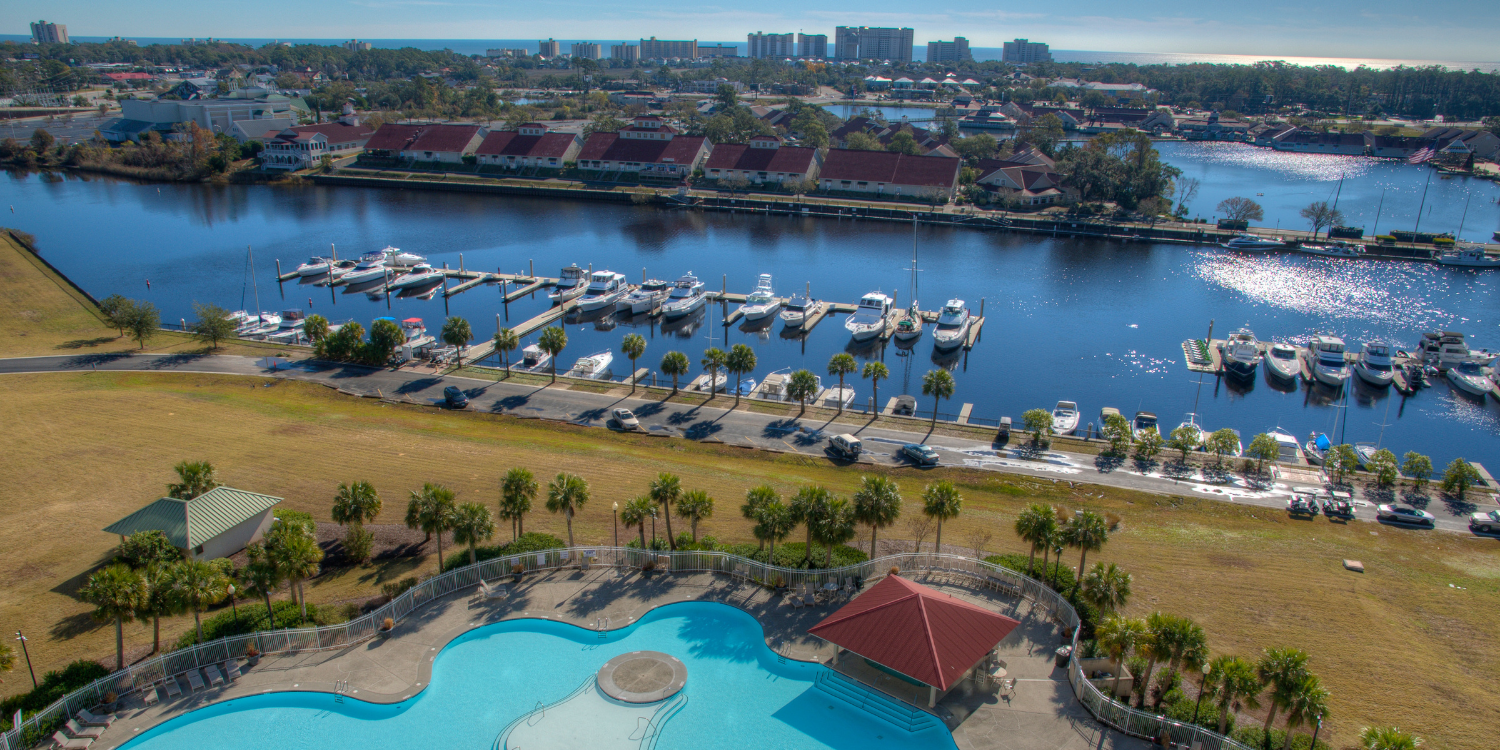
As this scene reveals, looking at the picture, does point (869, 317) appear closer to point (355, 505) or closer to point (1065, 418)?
point (1065, 418)

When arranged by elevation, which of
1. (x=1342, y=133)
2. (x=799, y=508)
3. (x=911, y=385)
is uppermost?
(x=1342, y=133)

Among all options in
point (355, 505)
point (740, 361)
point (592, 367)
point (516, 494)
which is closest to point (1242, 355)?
point (740, 361)

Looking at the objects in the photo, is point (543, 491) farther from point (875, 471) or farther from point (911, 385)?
point (911, 385)

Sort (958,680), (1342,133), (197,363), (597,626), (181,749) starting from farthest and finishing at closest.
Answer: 1. (1342,133)
2. (197,363)
3. (597,626)
4. (958,680)
5. (181,749)

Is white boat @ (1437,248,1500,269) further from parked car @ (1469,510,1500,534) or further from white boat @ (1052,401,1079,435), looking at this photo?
parked car @ (1469,510,1500,534)

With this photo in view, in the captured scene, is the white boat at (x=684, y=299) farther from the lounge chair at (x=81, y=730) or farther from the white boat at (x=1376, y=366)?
the lounge chair at (x=81, y=730)

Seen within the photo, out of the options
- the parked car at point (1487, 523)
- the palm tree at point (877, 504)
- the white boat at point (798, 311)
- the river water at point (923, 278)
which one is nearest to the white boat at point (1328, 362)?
the river water at point (923, 278)

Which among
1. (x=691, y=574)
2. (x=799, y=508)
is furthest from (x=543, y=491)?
(x=799, y=508)
